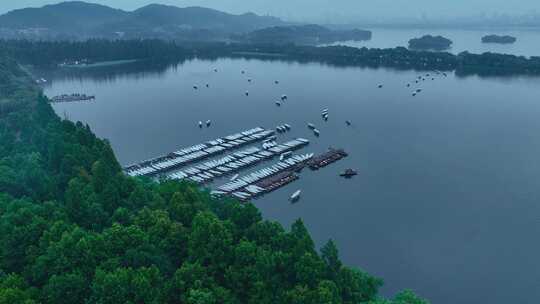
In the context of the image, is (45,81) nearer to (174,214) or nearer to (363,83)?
(363,83)

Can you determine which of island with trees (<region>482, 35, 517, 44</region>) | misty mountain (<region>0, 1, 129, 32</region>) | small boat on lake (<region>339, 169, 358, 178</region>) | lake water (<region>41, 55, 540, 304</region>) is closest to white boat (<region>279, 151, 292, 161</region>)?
lake water (<region>41, 55, 540, 304</region>)

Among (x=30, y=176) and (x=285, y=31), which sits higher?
(x=285, y=31)

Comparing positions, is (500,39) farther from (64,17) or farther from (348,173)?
(64,17)

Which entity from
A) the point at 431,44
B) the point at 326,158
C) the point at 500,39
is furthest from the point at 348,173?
the point at 500,39

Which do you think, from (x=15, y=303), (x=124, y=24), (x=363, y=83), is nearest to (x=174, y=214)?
(x=15, y=303)

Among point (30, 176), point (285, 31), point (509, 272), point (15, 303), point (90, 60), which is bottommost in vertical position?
point (509, 272)

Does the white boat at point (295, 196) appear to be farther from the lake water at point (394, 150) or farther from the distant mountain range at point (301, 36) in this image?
the distant mountain range at point (301, 36)

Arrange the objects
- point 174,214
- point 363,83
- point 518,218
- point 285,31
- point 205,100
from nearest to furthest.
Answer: point 174,214 → point 518,218 → point 205,100 → point 363,83 → point 285,31

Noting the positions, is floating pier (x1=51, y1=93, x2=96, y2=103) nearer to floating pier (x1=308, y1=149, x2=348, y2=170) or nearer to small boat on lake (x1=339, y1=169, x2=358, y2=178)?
floating pier (x1=308, y1=149, x2=348, y2=170)
